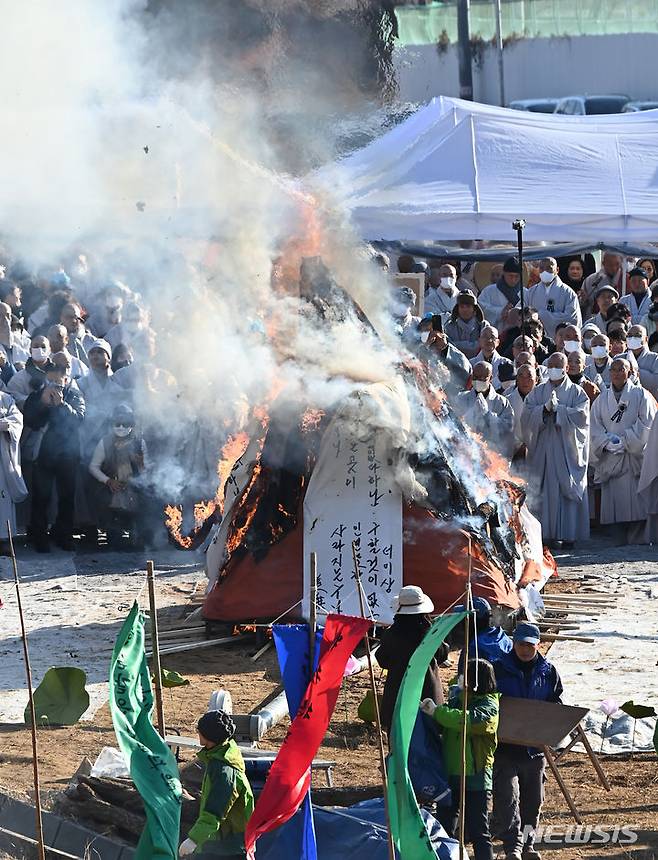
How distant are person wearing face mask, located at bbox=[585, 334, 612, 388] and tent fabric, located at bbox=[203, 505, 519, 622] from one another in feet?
18.5

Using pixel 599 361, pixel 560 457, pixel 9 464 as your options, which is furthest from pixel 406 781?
pixel 599 361

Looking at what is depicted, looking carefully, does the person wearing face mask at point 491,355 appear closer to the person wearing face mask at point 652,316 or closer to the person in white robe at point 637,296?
the person wearing face mask at point 652,316

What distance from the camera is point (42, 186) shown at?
9.41 meters

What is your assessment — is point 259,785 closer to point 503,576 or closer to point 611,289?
point 503,576

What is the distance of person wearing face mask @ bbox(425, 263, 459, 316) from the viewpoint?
2027cm

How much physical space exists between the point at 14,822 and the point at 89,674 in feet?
11.0

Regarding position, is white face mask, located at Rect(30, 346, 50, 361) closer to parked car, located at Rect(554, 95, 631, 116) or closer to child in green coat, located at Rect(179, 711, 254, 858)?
child in green coat, located at Rect(179, 711, 254, 858)

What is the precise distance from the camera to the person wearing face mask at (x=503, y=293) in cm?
2061

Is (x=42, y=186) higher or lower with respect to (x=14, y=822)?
higher

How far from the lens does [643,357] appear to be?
17703 mm

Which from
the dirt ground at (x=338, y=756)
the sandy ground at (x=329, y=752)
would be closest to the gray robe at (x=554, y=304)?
the sandy ground at (x=329, y=752)

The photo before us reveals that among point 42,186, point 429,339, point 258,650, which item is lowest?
point 258,650

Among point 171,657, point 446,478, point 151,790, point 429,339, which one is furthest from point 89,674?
point 429,339

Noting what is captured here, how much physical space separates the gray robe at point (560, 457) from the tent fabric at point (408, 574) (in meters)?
4.28
